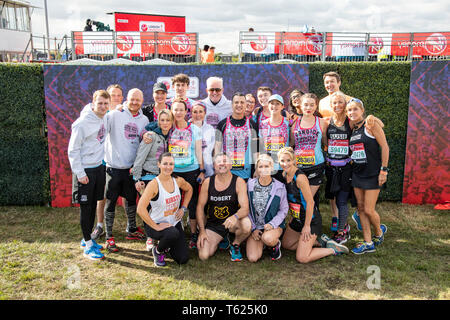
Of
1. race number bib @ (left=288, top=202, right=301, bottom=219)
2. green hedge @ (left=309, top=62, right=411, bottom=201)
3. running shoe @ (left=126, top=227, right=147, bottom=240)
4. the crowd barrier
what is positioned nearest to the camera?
race number bib @ (left=288, top=202, right=301, bottom=219)

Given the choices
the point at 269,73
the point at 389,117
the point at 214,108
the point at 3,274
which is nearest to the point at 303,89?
the point at 269,73

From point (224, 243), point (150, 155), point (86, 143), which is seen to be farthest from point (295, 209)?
point (86, 143)

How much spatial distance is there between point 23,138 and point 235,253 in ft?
14.6

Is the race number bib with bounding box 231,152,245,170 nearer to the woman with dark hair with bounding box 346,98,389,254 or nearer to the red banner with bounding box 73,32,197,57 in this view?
the woman with dark hair with bounding box 346,98,389,254

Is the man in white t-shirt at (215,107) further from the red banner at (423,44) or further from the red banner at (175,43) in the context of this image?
the red banner at (423,44)

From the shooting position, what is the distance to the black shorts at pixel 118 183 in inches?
181

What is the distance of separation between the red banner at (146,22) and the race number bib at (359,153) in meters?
15.9

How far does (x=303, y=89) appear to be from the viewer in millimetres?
6336

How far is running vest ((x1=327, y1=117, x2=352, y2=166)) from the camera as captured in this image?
462 centimetres

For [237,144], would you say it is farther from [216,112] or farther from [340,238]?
[340,238]

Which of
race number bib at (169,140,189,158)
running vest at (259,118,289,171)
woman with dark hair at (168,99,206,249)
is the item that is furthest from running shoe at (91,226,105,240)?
running vest at (259,118,289,171)

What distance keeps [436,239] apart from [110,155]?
464cm

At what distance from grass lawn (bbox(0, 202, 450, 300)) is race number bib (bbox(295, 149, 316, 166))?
1.21m

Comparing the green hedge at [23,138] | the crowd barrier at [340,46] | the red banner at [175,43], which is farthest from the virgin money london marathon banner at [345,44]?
the green hedge at [23,138]
